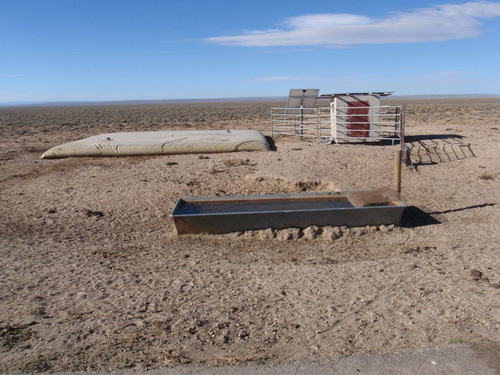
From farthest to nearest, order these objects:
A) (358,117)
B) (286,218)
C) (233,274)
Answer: (358,117) → (286,218) → (233,274)

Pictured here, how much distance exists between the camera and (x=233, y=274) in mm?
5680

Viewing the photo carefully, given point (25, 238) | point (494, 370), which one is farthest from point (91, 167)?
point (494, 370)

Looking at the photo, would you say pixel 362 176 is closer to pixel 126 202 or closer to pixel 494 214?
pixel 494 214

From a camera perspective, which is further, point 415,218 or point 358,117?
point 358,117

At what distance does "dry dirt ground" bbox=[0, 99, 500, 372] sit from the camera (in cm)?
407

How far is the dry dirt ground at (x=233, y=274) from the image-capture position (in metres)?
4.07

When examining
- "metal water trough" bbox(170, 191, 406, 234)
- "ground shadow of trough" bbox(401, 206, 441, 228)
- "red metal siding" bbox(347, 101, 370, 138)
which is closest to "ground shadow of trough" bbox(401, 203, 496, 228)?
"ground shadow of trough" bbox(401, 206, 441, 228)

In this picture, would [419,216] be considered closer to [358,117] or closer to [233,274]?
[233,274]

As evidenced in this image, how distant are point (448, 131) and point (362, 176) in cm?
776

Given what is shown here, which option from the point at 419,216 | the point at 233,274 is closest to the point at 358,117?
→ the point at 419,216

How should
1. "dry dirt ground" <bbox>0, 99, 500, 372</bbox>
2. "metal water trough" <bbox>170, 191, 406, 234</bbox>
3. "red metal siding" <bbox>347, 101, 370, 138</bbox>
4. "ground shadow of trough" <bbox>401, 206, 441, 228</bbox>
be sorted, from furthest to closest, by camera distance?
"red metal siding" <bbox>347, 101, 370, 138</bbox> < "ground shadow of trough" <bbox>401, 206, 441, 228</bbox> < "metal water trough" <bbox>170, 191, 406, 234</bbox> < "dry dirt ground" <bbox>0, 99, 500, 372</bbox>

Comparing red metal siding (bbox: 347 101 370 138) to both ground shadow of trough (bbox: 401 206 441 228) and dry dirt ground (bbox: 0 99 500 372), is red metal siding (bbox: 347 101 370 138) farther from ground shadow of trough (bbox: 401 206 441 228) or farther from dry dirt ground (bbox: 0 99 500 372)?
ground shadow of trough (bbox: 401 206 441 228)

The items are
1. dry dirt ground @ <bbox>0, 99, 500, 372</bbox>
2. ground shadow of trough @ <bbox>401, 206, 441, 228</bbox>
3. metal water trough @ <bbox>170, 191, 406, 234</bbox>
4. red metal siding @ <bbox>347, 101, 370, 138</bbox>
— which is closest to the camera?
dry dirt ground @ <bbox>0, 99, 500, 372</bbox>

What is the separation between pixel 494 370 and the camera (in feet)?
11.7
